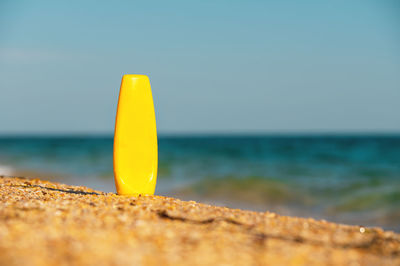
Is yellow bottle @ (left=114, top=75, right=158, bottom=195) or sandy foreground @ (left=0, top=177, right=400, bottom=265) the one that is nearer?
sandy foreground @ (left=0, top=177, right=400, bottom=265)

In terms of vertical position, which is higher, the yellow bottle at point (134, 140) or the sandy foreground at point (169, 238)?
the yellow bottle at point (134, 140)

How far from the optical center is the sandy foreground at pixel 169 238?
2545 millimetres

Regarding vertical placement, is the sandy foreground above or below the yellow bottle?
below

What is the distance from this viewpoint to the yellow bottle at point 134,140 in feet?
17.3

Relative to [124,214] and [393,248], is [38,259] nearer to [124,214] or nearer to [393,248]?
[124,214]

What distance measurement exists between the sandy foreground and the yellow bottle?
0.97 meters

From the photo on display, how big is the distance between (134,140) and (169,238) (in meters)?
2.50

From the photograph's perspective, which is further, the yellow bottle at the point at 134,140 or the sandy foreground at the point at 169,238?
the yellow bottle at the point at 134,140

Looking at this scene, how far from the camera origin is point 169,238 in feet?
9.81

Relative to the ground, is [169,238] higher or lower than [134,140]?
lower

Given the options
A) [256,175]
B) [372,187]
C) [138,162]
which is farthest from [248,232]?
[256,175]

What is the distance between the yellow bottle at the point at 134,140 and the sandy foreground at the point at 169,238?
38.1 inches

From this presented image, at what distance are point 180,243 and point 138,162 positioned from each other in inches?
100

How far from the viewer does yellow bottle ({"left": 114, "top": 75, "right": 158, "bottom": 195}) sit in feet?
17.3
